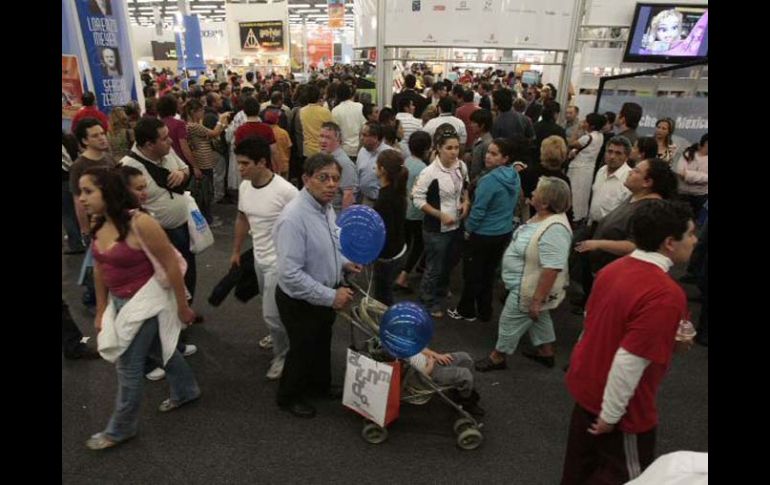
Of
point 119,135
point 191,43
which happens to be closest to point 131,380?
point 119,135

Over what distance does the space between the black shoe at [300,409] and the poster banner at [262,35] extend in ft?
36.9

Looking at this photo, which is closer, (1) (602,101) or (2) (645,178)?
(2) (645,178)

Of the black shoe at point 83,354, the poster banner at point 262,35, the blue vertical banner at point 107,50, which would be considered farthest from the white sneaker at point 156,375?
the poster banner at point 262,35

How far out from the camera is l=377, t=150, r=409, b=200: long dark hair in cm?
315

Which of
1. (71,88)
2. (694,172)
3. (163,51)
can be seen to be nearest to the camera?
(694,172)

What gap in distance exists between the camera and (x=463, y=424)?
2.57 m

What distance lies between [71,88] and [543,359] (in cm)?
556

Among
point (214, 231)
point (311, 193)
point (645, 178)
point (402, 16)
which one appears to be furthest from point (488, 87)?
point (311, 193)

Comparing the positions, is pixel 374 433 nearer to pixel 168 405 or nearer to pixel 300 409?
pixel 300 409

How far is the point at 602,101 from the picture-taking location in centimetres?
625

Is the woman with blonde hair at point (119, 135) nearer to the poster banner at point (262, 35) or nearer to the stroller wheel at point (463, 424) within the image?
the stroller wheel at point (463, 424)

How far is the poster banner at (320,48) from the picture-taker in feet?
65.2
